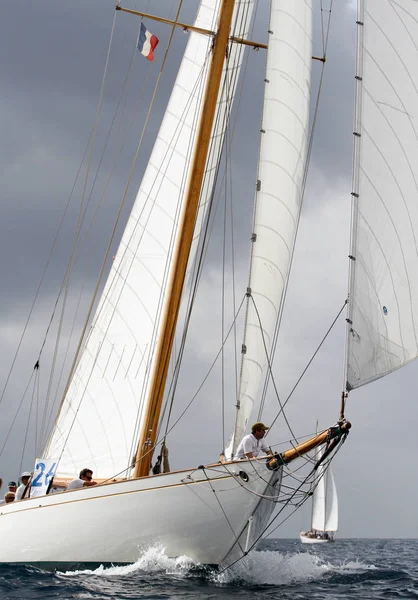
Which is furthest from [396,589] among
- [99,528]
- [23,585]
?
[23,585]

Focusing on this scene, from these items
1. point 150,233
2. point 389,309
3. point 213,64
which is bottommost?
point 389,309

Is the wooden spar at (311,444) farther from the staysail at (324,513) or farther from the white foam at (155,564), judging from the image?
the staysail at (324,513)

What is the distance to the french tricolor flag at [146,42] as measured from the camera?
21609 mm

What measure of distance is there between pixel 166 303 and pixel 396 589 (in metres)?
7.19

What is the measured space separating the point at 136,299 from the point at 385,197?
7.42 m

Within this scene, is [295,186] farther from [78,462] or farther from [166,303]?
[78,462]

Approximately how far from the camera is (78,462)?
735 inches

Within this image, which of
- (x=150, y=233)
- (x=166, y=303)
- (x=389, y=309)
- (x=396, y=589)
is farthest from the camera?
(x=150, y=233)

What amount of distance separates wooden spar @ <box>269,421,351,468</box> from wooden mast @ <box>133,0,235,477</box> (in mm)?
3146

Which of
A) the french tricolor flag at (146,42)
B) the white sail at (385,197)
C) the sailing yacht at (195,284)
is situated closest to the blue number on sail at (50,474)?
the sailing yacht at (195,284)

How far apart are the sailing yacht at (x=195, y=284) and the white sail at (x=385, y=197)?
0.07 ft

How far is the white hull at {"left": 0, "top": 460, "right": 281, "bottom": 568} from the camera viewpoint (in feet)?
46.8

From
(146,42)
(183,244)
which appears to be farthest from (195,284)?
(146,42)

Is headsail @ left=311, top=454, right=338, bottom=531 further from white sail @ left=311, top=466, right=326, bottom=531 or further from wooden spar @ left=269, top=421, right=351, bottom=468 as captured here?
wooden spar @ left=269, top=421, right=351, bottom=468
